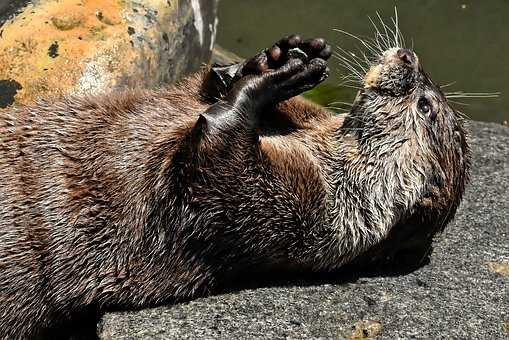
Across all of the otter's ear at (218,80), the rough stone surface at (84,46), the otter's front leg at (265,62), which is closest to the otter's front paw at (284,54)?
the otter's front leg at (265,62)

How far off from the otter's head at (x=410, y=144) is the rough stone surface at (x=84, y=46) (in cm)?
140

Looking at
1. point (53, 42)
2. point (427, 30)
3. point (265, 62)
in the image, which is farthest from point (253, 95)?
point (427, 30)

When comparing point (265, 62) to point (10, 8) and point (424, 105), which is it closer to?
point (424, 105)

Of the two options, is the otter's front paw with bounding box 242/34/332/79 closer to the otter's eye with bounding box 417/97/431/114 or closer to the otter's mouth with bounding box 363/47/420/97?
the otter's mouth with bounding box 363/47/420/97

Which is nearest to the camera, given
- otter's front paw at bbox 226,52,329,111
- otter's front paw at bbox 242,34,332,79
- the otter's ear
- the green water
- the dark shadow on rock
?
otter's front paw at bbox 226,52,329,111

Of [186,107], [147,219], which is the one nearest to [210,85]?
[186,107]

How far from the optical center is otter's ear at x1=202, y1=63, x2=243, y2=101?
452 centimetres

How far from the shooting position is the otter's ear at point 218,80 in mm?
4523

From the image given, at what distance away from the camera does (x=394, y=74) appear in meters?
4.30

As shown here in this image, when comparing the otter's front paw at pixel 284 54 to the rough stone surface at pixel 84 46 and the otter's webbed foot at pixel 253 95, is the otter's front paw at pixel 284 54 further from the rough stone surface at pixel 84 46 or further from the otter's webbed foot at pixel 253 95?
the rough stone surface at pixel 84 46

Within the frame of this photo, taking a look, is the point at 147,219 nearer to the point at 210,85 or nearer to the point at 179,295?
the point at 179,295

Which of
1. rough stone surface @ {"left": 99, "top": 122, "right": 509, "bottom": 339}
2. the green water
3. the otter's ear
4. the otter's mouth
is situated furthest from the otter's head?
the green water

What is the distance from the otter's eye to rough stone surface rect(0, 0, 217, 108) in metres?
1.67

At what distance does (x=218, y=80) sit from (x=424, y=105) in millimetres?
1040
